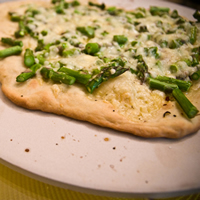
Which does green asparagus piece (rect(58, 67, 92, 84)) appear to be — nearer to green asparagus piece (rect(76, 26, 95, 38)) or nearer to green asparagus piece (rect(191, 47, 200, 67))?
green asparagus piece (rect(76, 26, 95, 38))

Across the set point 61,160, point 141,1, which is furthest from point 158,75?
point 141,1

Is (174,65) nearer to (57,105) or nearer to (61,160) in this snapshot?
(57,105)

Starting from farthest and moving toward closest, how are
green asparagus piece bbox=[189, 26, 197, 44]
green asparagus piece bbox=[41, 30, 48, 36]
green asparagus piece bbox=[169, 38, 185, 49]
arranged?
green asparagus piece bbox=[41, 30, 48, 36] < green asparagus piece bbox=[189, 26, 197, 44] < green asparagus piece bbox=[169, 38, 185, 49]

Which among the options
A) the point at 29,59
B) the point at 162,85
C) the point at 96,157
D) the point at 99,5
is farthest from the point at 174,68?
the point at 99,5

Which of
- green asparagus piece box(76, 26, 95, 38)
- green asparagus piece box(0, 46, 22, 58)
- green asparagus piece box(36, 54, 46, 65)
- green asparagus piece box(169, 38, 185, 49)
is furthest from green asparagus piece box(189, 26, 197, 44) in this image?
green asparagus piece box(0, 46, 22, 58)

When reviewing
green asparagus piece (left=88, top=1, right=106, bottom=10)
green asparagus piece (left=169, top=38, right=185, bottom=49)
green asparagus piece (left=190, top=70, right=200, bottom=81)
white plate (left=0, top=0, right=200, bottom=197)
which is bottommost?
white plate (left=0, top=0, right=200, bottom=197)

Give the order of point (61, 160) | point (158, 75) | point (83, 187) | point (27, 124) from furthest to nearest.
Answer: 1. point (158, 75)
2. point (27, 124)
3. point (61, 160)
4. point (83, 187)
